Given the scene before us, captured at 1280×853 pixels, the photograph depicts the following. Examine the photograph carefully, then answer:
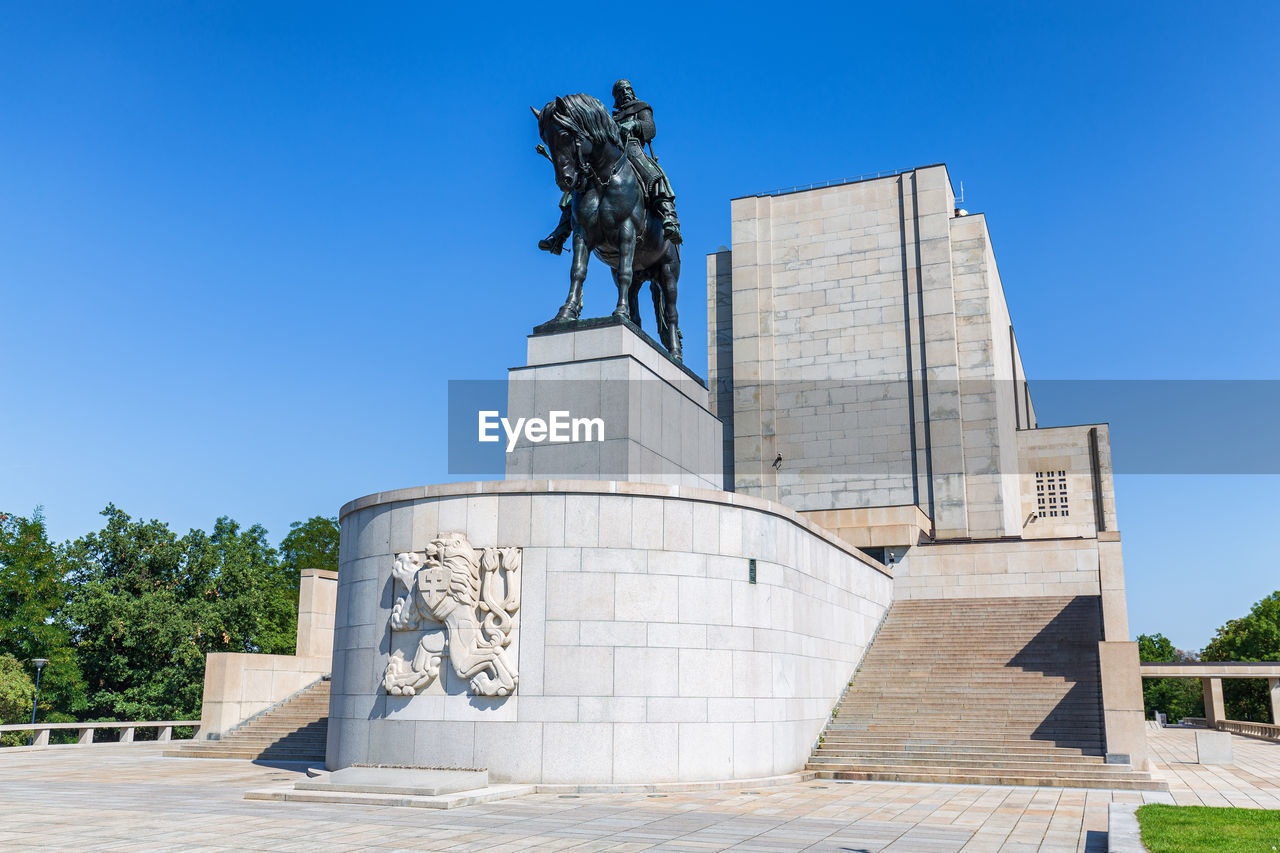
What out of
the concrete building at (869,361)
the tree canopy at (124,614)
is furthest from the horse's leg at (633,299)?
the tree canopy at (124,614)

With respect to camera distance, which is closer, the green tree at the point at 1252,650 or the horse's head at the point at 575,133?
the horse's head at the point at 575,133

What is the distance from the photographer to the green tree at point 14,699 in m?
38.9

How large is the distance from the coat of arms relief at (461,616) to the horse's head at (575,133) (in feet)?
26.9

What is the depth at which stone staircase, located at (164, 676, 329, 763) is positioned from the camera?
23.8 m

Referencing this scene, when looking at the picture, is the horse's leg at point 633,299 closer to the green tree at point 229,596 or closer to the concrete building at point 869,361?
the concrete building at point 869,361

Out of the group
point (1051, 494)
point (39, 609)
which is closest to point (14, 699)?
point (39, 609)

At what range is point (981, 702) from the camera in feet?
72.0

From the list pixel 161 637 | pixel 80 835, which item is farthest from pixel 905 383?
pixel 80 835

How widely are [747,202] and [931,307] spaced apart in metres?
9.61

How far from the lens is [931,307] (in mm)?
40938

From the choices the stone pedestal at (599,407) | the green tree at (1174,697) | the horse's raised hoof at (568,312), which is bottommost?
the green tree at (1174,697)

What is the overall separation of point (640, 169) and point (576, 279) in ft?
9.39

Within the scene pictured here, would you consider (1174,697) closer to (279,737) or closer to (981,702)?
(981,702)

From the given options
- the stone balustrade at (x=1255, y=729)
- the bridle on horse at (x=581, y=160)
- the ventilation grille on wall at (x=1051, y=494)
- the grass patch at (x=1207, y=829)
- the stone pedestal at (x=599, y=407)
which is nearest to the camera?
the grass patch at (x=1207, y=829)
